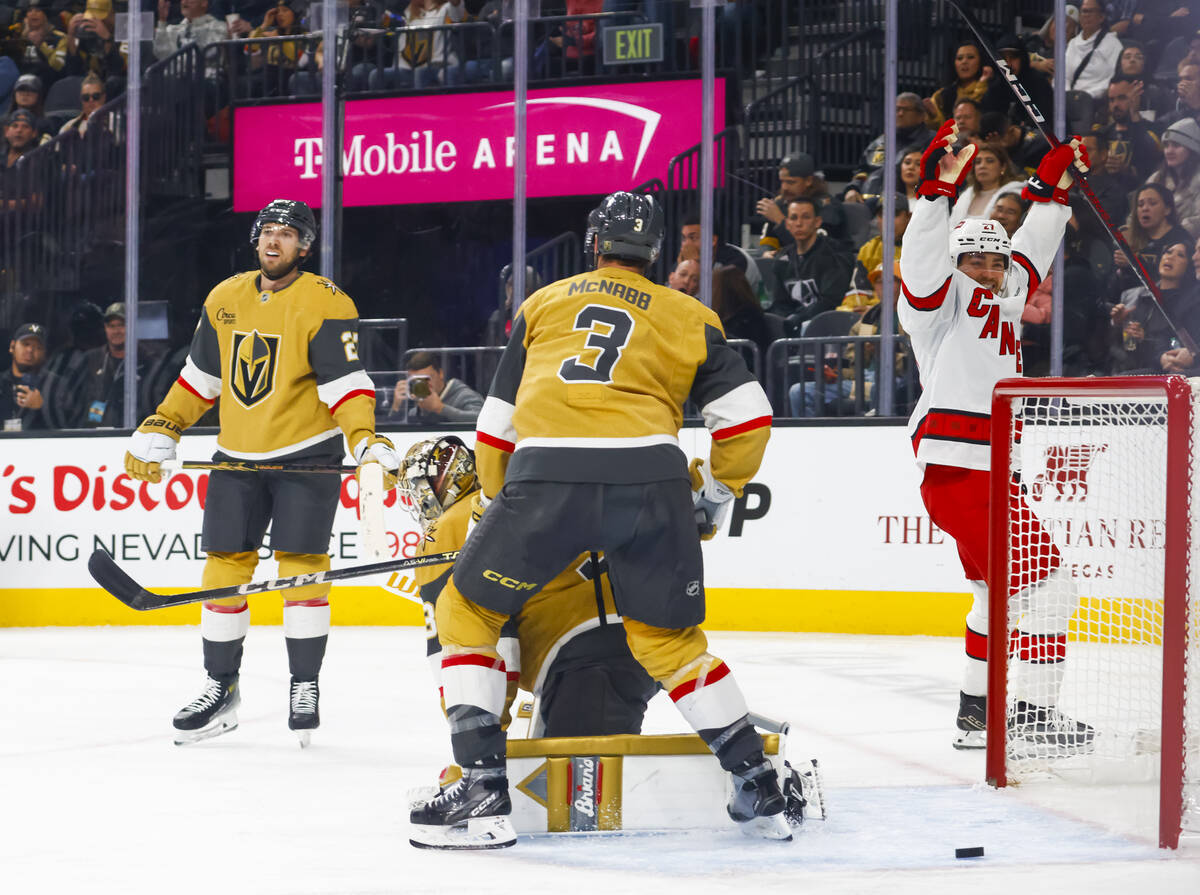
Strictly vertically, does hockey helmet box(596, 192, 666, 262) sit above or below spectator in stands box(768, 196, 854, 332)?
below

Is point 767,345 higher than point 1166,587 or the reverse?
higher

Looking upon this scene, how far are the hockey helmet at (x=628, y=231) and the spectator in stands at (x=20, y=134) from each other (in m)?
6.01

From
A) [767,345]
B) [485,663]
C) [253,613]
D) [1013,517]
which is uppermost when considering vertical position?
[767,345]

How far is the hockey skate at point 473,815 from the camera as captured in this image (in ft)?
8.16

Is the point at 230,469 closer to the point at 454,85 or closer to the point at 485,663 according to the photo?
the point at 485,663

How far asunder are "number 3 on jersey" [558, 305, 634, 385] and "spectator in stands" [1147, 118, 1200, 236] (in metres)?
4.20

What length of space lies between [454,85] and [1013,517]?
490 centimetres

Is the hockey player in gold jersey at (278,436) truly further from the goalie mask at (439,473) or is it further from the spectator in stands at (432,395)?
the spectator in stands at (432,395)

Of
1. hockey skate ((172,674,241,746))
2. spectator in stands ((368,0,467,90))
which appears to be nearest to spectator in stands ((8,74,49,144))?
spectator in stands ((368,0,467,90))

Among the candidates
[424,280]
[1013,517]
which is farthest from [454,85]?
[1013,517]

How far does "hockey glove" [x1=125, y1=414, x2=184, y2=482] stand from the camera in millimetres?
3779

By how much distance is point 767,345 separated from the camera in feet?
21.0

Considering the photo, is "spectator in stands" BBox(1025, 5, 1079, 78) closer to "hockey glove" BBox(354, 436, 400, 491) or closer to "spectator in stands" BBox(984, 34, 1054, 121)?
"spectator in stands" BBox(984, 34, 1054, 121)

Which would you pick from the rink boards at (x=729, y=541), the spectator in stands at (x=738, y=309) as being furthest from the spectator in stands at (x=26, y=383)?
the spectator in stands at (x=738, y=309)
